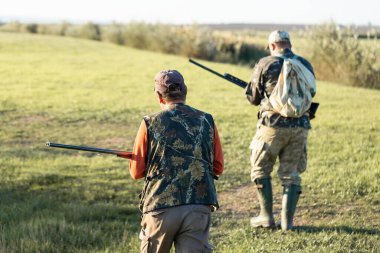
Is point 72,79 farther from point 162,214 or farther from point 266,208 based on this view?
point 162,214

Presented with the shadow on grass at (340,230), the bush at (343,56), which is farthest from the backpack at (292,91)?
the bush at (343,56)

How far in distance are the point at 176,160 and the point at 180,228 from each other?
46cm

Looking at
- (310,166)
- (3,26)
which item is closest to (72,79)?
(310,166)

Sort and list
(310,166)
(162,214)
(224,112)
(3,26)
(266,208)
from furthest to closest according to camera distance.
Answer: (3,26) < (224,112) < (310,166) < (266,208) < (162,214)

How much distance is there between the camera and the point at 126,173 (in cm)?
981

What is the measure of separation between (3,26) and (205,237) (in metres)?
Result: 47.7

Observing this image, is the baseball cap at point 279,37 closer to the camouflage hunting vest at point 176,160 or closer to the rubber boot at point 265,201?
the rubber boot at point 265,201

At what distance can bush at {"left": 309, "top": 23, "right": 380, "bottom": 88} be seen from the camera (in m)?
23.1

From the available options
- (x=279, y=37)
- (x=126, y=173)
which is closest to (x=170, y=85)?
(x=279, y=37)

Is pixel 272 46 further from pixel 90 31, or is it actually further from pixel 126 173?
pixel 90 31

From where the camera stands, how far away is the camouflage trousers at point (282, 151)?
662 centimetres

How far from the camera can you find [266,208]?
6895 millimetres

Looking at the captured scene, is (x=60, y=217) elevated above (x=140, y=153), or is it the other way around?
(x=140, y=153)

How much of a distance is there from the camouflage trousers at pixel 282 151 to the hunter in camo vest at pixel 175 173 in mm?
2324
